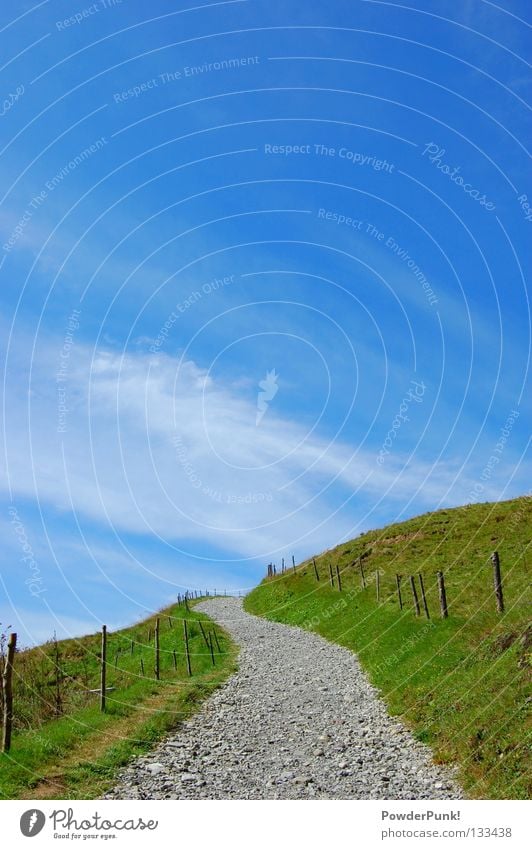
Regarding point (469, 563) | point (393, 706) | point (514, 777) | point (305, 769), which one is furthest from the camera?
point (469, 563)

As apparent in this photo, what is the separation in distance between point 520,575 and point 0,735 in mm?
26365

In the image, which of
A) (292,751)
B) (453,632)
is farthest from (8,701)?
(453,632)

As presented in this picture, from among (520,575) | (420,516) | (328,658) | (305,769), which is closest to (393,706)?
(305,769)

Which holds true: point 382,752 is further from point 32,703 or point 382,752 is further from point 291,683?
point 32,703

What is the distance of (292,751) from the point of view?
52.1 feet

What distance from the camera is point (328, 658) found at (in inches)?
1190

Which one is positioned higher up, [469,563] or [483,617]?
[469,563]

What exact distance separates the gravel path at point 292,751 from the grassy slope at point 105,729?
0.63 meters

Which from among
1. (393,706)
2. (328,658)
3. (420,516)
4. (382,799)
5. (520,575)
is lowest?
(382,799)

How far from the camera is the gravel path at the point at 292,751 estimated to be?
12.7m

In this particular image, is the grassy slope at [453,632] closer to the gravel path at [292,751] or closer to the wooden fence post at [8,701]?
the gravel path at [292,751]
